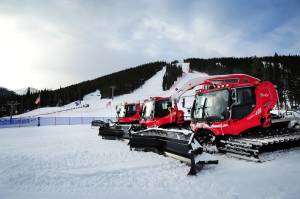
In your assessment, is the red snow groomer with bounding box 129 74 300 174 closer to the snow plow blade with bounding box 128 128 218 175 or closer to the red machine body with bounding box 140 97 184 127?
the snow plow blade with bounding box 128 128 218 175

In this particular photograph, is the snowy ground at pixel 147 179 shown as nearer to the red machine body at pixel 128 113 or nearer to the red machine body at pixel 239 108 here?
the red machine body at pixel 239 108

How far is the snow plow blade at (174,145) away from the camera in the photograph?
639 centimetres

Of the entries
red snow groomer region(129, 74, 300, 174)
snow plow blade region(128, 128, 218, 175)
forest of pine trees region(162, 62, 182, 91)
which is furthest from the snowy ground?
forest of pine trees region(162, 62, 182, 91)

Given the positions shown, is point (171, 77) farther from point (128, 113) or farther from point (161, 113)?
point (161, 113)

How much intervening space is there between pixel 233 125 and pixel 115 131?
726 cm

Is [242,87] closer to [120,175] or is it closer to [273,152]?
[273,152]

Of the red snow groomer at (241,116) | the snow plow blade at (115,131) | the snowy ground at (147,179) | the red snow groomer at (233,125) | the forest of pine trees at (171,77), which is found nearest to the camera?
the snowy ground at (147,179)

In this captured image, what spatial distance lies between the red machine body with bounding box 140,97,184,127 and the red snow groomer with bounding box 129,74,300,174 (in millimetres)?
3544

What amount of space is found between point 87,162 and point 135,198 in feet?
12.4

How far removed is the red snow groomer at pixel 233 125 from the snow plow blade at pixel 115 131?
343 cm

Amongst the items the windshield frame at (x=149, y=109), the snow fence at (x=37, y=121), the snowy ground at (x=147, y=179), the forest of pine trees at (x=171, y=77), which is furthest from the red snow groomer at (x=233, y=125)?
the forest of pine trees at (x=171, y=77)

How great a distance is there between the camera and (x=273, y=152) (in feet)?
25.4

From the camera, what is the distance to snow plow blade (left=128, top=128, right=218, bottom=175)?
6.39m

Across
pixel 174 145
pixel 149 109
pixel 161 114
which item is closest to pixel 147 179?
pixel 174 145
